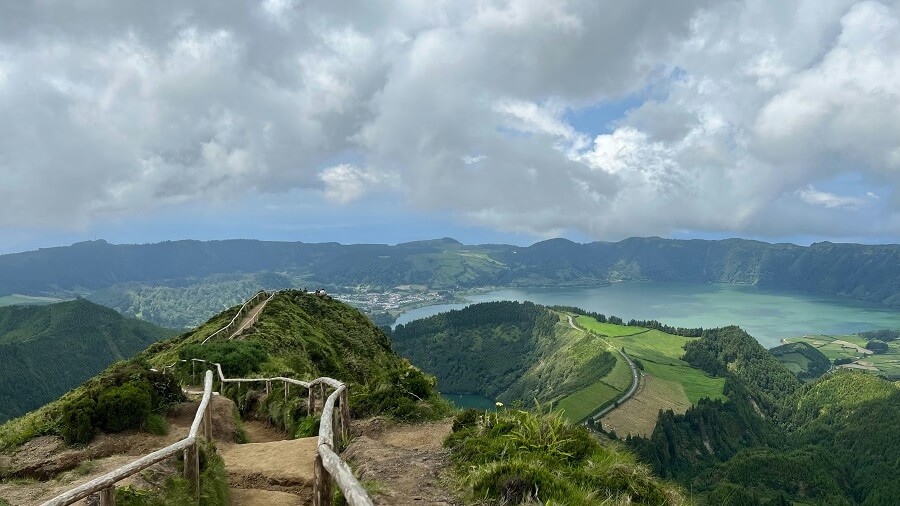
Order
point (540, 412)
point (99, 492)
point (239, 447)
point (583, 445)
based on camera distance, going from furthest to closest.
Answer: point (239, 447) → point (540, 412) → point (583, 445) → point (99, 492)

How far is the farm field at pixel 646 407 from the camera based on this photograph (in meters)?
138

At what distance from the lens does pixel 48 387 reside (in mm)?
176125

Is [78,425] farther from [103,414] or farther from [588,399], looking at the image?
[588,399]

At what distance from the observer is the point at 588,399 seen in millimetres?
151250

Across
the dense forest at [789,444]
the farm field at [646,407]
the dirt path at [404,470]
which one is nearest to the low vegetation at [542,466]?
the dirt path at [404,470]

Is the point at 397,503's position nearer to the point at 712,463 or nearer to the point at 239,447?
the point at 239,447

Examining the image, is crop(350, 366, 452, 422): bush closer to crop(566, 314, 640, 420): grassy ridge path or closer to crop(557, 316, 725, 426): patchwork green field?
crop(557, 316, 725, 426): patchwork green field

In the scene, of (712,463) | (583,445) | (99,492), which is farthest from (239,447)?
(712,463)

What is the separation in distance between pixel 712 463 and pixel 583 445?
161813mm

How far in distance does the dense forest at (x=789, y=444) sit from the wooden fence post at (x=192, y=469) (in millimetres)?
97820

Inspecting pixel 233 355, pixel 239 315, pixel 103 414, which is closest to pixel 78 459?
pixel 103 414

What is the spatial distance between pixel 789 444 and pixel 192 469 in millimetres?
214168

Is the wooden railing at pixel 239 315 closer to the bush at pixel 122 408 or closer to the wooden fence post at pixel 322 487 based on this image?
the bush at pixel 122 408

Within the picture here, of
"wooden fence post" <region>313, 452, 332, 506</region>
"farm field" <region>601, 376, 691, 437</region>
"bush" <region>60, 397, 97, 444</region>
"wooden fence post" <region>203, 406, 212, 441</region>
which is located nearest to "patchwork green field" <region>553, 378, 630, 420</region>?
"farm field" <region>601, 376, 691, 437</region>
